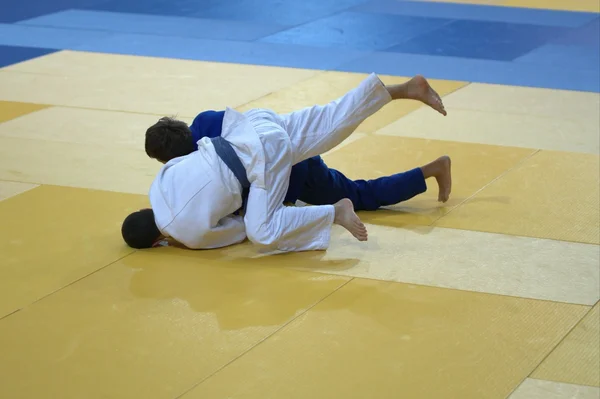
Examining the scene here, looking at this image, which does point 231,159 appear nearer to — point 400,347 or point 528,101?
point 400,347

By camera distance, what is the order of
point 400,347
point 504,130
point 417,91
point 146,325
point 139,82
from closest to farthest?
point 400,347 → point 146,325 → point 417,91 → point 504,130 → point 139,82

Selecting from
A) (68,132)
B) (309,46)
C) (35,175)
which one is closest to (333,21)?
(309,46)

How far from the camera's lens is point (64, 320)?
459 centimetres

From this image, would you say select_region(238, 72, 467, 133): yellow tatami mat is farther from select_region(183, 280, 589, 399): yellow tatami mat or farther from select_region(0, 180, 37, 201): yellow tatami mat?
select_region(183, 280, 589, 399): yellow tatami mat

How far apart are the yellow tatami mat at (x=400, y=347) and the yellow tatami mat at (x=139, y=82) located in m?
3.88

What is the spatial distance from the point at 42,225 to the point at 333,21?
723 centimetres

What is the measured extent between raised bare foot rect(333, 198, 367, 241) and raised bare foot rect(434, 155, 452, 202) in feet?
3.02

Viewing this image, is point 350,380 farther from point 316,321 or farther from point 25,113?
point 25,113

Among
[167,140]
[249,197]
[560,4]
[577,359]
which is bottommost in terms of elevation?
[560,4]

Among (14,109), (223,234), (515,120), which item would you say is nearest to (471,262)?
(223,234)

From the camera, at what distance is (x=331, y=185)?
5.71 meters

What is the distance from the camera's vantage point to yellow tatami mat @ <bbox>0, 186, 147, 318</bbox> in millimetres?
5012

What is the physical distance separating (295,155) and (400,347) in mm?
1506

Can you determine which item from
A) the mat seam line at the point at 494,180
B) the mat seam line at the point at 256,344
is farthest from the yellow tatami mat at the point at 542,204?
the mat seam line at the point at 256,344
